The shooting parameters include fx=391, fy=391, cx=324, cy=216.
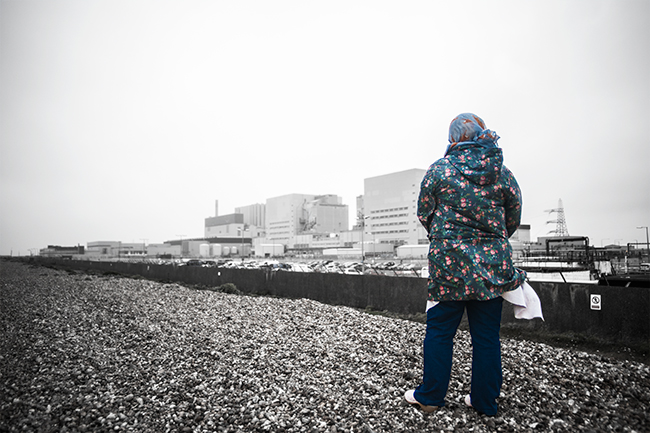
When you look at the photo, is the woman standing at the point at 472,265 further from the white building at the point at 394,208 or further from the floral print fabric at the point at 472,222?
the white building at the point at 394,208

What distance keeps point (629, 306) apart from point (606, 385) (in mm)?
2711

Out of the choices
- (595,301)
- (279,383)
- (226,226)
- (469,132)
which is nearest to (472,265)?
(469,132)

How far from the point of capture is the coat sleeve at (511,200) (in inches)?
104

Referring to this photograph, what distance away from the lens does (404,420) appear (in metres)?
2.53

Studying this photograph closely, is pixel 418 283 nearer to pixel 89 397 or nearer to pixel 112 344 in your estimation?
pixel 112 344

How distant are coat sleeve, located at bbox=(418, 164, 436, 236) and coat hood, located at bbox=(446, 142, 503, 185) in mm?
172

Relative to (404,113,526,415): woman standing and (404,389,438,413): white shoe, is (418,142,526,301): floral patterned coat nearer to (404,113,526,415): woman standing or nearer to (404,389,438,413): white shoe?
(404,113,526,415): woman standing

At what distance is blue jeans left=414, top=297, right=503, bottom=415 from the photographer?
2525 millimetres

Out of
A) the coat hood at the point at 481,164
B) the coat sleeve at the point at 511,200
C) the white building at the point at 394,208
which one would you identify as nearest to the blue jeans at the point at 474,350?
the coat sleeve at the point at 511,200

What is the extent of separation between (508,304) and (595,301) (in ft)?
4.02

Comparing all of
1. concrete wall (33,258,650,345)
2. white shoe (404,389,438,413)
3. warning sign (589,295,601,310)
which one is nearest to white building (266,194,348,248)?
concrete wall (33,258,650,345)

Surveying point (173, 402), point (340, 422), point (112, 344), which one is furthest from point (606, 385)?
point (112, 344)

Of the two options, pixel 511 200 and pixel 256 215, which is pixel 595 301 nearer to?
pixel 511 200

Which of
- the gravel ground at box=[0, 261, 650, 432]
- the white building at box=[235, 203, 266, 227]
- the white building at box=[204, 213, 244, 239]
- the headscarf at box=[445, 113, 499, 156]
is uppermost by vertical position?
the white building at box=[235, 203, 266, 227]
